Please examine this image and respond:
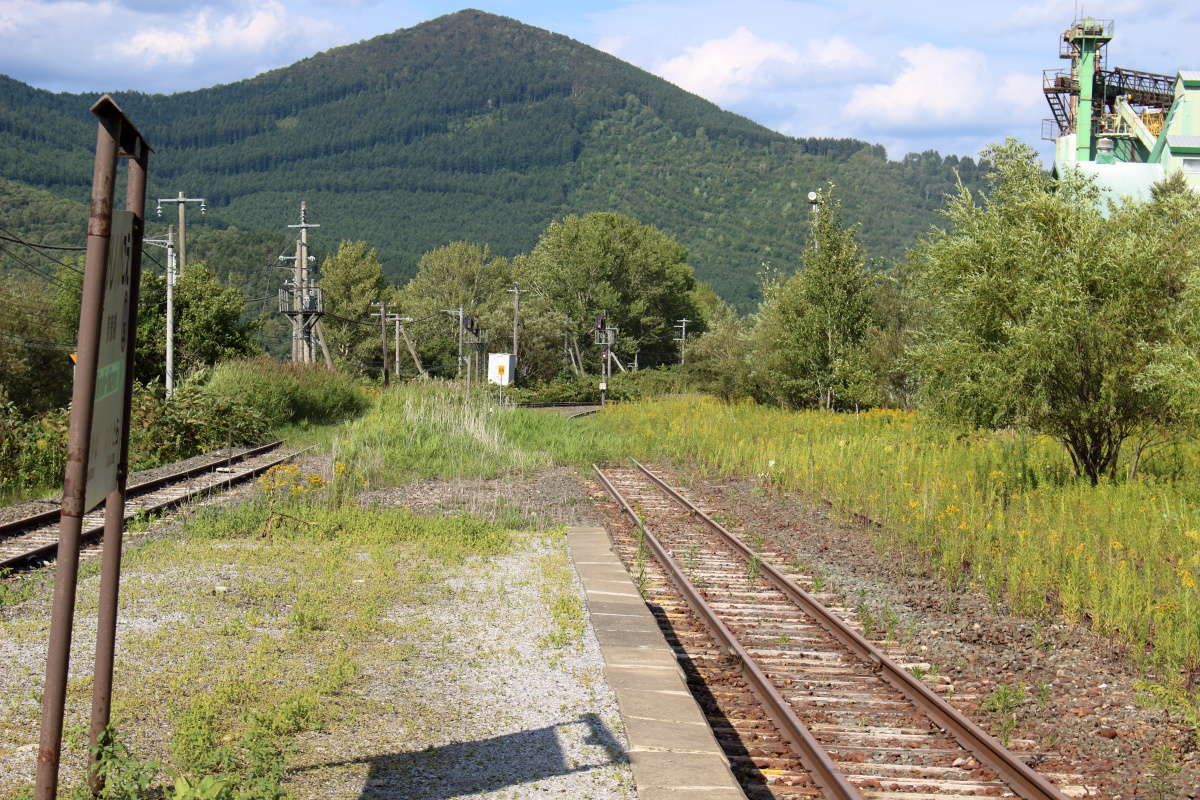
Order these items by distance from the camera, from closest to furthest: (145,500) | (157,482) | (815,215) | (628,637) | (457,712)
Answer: (457,712) < (628,637) < (145,500) < (157,482) < (815,215)

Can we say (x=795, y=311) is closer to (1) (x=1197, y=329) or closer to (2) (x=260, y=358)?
(2) (x=260, y=358)

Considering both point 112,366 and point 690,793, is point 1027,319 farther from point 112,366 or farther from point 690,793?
point 112,366

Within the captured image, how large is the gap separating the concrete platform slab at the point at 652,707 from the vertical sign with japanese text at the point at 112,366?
3.03 meters

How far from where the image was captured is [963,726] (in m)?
6.89

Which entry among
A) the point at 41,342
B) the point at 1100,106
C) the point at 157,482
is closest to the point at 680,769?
the point at 157,482

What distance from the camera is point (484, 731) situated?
6.61m

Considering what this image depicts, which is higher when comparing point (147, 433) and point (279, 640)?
point (147, 433)

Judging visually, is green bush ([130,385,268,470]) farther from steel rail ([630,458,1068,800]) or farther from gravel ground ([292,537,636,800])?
gravel ground ([292,537,636,800])

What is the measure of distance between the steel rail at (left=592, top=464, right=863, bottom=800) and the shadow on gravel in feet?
3.72

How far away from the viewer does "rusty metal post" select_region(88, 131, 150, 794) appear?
4.43 meters

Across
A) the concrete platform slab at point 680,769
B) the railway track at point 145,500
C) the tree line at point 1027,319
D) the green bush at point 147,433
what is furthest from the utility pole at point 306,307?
the concrete platform slab at point 680,769

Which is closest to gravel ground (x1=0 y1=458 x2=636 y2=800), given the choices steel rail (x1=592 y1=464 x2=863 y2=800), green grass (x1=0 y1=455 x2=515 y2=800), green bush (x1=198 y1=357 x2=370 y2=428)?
green grass (x1=0 y1=455 x2=515 y2=800)

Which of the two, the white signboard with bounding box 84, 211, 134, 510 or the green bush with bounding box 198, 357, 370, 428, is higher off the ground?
the white signboard with bounding box 84, 211, 134, 510

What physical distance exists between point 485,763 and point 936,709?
10.2 feet
